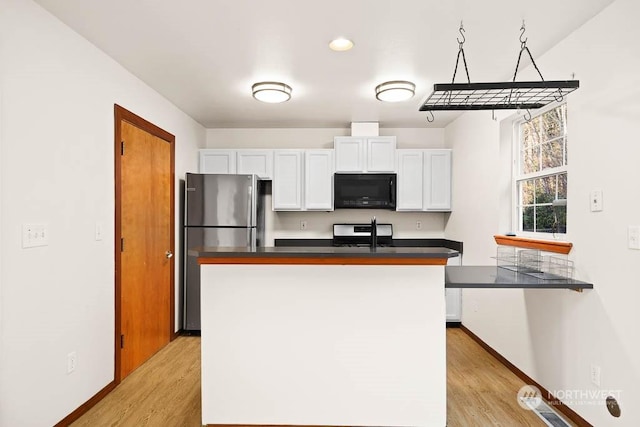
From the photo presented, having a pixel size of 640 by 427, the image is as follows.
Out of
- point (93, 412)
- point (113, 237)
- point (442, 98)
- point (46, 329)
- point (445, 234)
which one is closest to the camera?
point (442, 98)

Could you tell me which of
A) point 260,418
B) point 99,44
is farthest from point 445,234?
point 99,44

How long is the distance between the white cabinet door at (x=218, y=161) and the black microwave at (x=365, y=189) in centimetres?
126

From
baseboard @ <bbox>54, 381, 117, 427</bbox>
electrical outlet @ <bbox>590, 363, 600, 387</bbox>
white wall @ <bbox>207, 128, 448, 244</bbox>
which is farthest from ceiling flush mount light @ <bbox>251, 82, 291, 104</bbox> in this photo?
electrical outlet @ <bbox>590, 363, 600, 387</bbox>

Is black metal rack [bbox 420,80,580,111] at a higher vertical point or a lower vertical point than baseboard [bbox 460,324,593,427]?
higher

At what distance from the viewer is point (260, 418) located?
2.23 meters

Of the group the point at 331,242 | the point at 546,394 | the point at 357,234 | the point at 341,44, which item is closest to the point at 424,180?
the point at 357,234

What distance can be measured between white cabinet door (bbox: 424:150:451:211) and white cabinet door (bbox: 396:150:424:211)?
2.9 inches

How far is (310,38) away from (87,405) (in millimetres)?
2811

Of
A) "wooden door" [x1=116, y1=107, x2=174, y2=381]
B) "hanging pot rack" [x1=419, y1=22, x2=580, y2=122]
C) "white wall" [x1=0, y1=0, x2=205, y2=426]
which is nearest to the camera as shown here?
"hanging pot rack" [x1=419, y1=22, x2=580, y2=122]

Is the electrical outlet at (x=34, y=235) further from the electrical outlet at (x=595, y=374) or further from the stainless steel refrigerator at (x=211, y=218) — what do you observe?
the electrical outlet at (x=595, y=374)

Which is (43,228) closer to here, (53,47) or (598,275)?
(53,47)

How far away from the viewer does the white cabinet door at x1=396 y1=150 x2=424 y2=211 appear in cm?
459

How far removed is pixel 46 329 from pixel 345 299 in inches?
66.6

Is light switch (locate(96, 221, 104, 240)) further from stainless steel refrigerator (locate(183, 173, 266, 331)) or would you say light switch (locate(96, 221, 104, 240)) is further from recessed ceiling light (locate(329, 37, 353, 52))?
recessed ceiling light (locate(329, 37, 353, 52))
